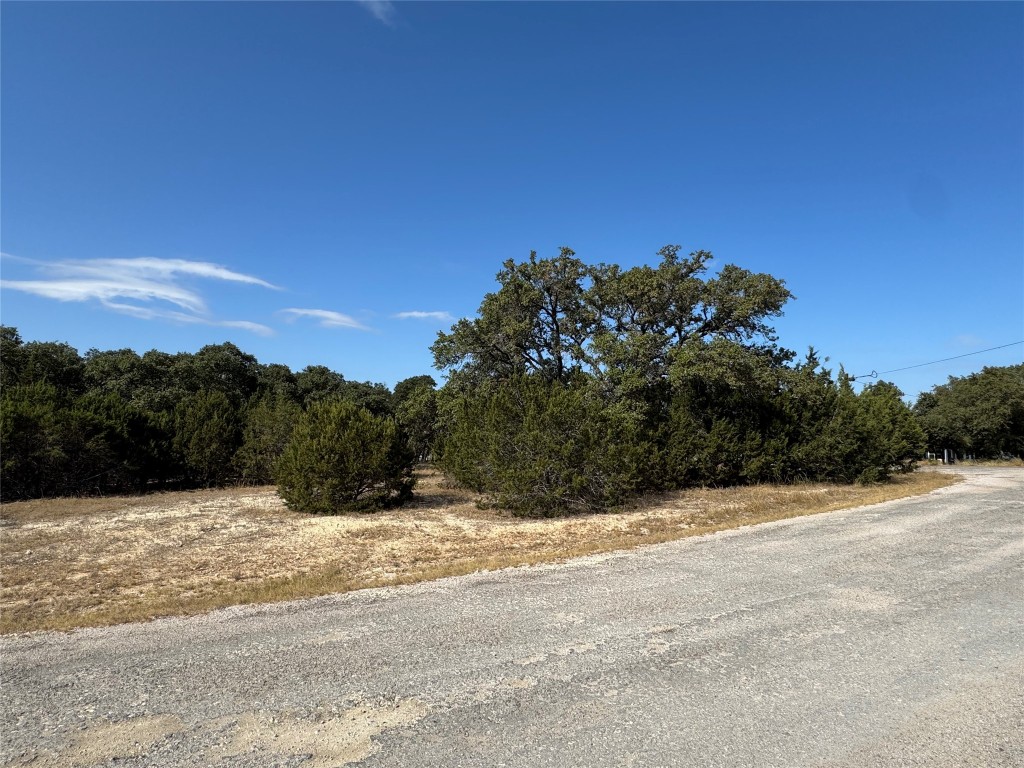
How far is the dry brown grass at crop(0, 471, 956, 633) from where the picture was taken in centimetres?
646

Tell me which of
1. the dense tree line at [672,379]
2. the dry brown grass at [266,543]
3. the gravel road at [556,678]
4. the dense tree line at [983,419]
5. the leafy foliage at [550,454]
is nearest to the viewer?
the gravel road at [556,678]

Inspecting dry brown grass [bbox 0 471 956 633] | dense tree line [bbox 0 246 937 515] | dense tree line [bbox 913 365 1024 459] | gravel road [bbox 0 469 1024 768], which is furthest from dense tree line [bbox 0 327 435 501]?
dense tree line [bbox 913 365 1024 459]

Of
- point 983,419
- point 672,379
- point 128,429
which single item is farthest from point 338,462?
point 983,419

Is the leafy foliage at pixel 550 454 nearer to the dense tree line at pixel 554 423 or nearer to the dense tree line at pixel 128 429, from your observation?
the dense tree line at pixel 554 423

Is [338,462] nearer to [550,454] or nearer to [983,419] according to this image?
[550,454]

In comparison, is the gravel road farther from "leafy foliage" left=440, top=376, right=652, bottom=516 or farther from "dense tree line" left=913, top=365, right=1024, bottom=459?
"dense tree line" left=913, top=365, right=1024, bottom=459

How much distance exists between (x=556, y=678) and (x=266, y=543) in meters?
7.92

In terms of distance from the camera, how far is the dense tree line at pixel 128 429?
1872cm

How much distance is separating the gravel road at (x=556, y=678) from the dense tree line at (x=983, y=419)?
48319mm

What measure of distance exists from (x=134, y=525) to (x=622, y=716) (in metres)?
13.1

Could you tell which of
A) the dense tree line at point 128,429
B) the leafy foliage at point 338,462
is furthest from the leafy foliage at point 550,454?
the dense tree line at point 128,429

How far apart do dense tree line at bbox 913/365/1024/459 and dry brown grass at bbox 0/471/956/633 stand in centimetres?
3647

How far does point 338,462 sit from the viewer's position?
14.5m

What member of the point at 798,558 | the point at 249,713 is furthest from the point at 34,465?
the point at 798,558
